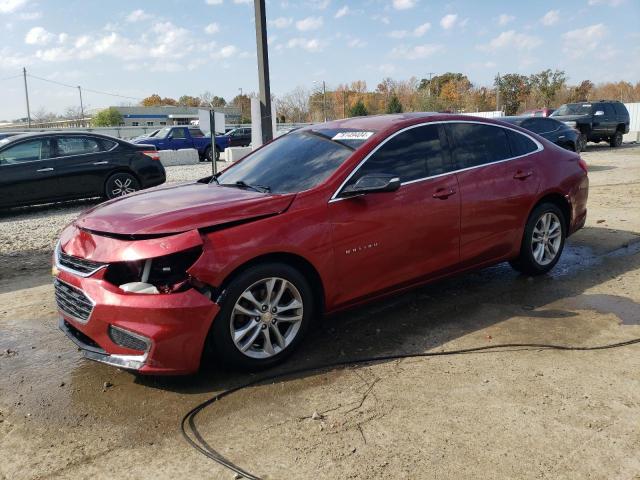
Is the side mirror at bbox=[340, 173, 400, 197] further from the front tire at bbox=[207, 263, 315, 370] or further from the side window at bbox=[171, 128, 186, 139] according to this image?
the side window at bbox=[171, 128, 186, 139]

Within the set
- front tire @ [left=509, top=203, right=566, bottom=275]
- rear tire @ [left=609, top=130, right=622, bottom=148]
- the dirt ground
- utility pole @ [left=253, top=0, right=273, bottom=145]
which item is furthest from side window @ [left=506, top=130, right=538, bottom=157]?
rear tire @ [left=609, top=130, right=622, bottom=148]

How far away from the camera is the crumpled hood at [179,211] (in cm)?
348

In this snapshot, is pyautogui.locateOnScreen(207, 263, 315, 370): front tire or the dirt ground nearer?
the dirt ground

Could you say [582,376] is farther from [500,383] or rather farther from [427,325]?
[427,325]

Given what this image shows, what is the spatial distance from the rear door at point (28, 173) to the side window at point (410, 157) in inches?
312

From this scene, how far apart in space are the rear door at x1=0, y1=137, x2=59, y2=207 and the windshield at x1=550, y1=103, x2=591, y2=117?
20271 mm

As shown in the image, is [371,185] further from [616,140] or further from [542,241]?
[616,140]

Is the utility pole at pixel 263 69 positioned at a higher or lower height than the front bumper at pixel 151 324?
higher

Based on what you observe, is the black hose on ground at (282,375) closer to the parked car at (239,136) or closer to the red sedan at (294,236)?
the red sedan at (294,236)

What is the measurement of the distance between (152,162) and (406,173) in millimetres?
8308

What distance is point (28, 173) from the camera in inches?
394

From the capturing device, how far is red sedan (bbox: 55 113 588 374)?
335cm

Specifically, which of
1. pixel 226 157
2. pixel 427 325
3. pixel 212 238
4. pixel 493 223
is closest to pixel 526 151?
pixel 493 223

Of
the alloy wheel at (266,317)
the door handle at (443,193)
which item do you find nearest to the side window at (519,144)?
the door handle at (443,193)
